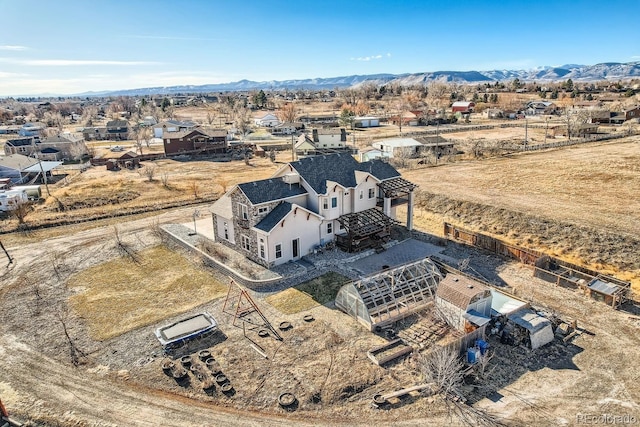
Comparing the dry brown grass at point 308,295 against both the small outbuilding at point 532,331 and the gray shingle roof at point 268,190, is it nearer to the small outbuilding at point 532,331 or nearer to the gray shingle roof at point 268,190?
the gray shingle roof at point 268,190

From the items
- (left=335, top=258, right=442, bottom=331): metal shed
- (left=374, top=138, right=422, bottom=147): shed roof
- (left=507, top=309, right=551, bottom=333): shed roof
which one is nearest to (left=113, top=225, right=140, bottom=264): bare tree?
(left=335, top=258, right=442, bottom=331): metal shed

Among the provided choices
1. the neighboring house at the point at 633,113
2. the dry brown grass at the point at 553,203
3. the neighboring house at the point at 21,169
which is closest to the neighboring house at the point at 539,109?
the neighboring house at the point at 633,113

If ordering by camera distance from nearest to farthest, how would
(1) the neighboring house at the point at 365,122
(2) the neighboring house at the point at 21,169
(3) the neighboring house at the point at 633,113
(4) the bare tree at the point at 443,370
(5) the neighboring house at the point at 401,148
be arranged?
(4) the bare tree at the point at 443,370, (2) the neighboring house at the point at 21,169, (5) the neighboring house at the point at 401,148, (3) the neighboring house at the point at 633,113, (1) the neighboring house at the point at 365,122

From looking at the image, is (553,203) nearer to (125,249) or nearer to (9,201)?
(125,249)

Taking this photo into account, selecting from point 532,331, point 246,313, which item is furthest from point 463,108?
point 246,313

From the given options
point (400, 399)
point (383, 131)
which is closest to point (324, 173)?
point (400, 399)

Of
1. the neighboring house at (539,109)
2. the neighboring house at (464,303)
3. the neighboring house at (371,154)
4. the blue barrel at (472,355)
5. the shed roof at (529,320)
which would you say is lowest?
the blue barrel at (472,355)

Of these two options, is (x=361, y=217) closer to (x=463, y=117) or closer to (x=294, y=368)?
(x=294, y=368)
